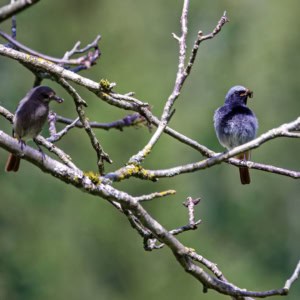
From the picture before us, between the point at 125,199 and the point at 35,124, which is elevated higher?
the point at 35,124

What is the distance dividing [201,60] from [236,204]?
810cm

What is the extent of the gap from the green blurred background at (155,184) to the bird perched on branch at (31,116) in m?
10.6

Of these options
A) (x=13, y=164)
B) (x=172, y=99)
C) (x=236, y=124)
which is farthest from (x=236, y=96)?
(x=172, y=99)

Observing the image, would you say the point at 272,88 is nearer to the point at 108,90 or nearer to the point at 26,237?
the point at 26,237

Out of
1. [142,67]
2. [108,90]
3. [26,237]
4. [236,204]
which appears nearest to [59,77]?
[108,90]

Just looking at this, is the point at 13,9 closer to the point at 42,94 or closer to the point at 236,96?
the point at 42,94

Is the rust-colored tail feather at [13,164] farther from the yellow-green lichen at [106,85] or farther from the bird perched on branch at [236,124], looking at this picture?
the bird perched on branch at [236,124]

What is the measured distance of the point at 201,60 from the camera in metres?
28.9

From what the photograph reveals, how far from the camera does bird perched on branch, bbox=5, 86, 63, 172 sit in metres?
5.10

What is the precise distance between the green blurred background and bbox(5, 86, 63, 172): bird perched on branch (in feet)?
Answer: 34.6

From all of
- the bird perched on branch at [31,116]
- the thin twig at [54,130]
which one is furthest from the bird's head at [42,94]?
the thin twig at [54,130]

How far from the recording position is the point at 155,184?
18562mm

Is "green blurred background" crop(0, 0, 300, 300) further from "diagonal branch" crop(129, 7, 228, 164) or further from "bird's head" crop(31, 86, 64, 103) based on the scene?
"diagonal branch" crop(129, 7, 228, 164)

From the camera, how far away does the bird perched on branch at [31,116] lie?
510 centimetres
